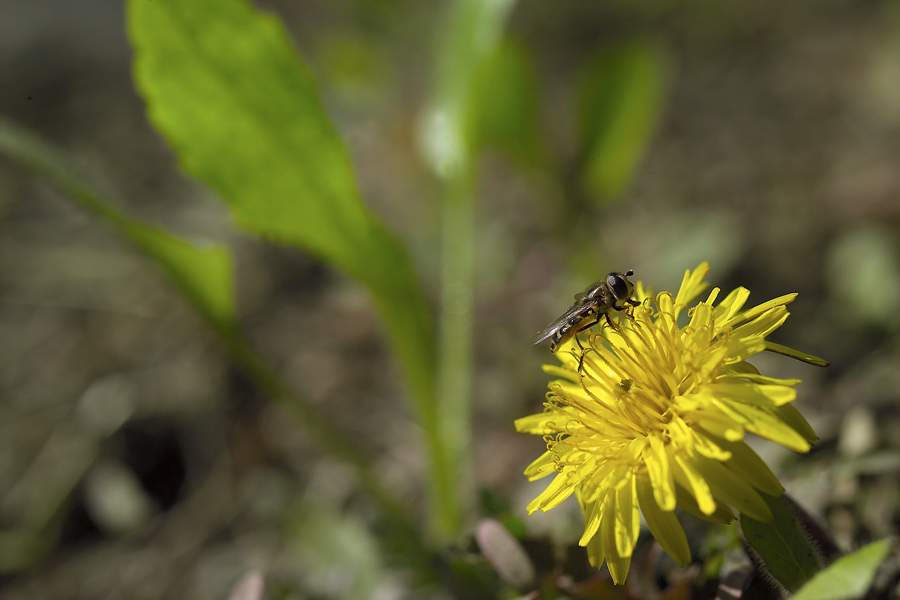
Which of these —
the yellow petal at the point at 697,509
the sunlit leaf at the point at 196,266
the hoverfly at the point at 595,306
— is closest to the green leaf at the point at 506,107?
the sunlit leaf at the point at 196,266

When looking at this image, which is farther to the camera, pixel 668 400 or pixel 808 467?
pixel 808 467

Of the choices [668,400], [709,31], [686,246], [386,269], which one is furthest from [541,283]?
[709,31]

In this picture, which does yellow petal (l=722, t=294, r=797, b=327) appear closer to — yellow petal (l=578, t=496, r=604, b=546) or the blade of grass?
yellow petal (l=578, t=496, r=604, b=546)

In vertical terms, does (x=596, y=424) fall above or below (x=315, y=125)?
below

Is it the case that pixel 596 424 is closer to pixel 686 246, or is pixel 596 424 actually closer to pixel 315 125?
pixel 315 125

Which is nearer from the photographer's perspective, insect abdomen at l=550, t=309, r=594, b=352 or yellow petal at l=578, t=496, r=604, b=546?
yellow petal at l=578, t=496, r=604, b=546

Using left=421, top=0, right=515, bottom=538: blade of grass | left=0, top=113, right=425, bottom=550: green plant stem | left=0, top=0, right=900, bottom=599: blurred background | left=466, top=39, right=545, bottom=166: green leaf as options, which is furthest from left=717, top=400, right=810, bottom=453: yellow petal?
left=466, top=39, right=545, bottom=166: green leaf

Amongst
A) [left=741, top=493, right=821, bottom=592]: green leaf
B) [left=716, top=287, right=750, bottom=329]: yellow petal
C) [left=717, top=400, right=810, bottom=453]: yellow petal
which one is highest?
[left=716, top=287, right=750, bottom=329]: yellow petal
